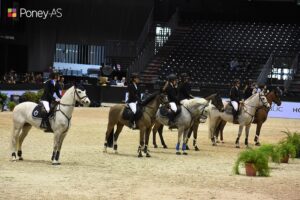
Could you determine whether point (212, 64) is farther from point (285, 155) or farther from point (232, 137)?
point (285, 155)

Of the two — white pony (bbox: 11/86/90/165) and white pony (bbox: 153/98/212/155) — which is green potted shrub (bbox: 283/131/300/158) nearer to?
white pony (bbox: 153/98/212/155)

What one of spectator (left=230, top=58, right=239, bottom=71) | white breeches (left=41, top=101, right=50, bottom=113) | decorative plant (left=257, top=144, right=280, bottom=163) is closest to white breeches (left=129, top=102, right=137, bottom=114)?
white breeches (left=41, top=101, right=50, bottom=113)

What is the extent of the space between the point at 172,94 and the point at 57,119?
203 inches

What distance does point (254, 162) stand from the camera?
1714 cm

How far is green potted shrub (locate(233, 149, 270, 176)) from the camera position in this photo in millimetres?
17016

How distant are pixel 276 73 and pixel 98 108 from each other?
37.6ft

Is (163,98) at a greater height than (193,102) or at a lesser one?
greater

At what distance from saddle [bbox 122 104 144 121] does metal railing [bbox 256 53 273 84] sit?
2501 cm

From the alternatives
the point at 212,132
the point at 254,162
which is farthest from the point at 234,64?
the point at 254,162

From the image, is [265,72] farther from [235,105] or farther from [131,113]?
[131,113]

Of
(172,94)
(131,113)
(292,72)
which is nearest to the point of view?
(131,113)

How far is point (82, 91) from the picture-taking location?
18359mm

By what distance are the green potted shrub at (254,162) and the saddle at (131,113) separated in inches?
171

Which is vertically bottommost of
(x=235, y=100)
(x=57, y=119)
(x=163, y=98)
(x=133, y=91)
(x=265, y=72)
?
(x=57, y=119)
